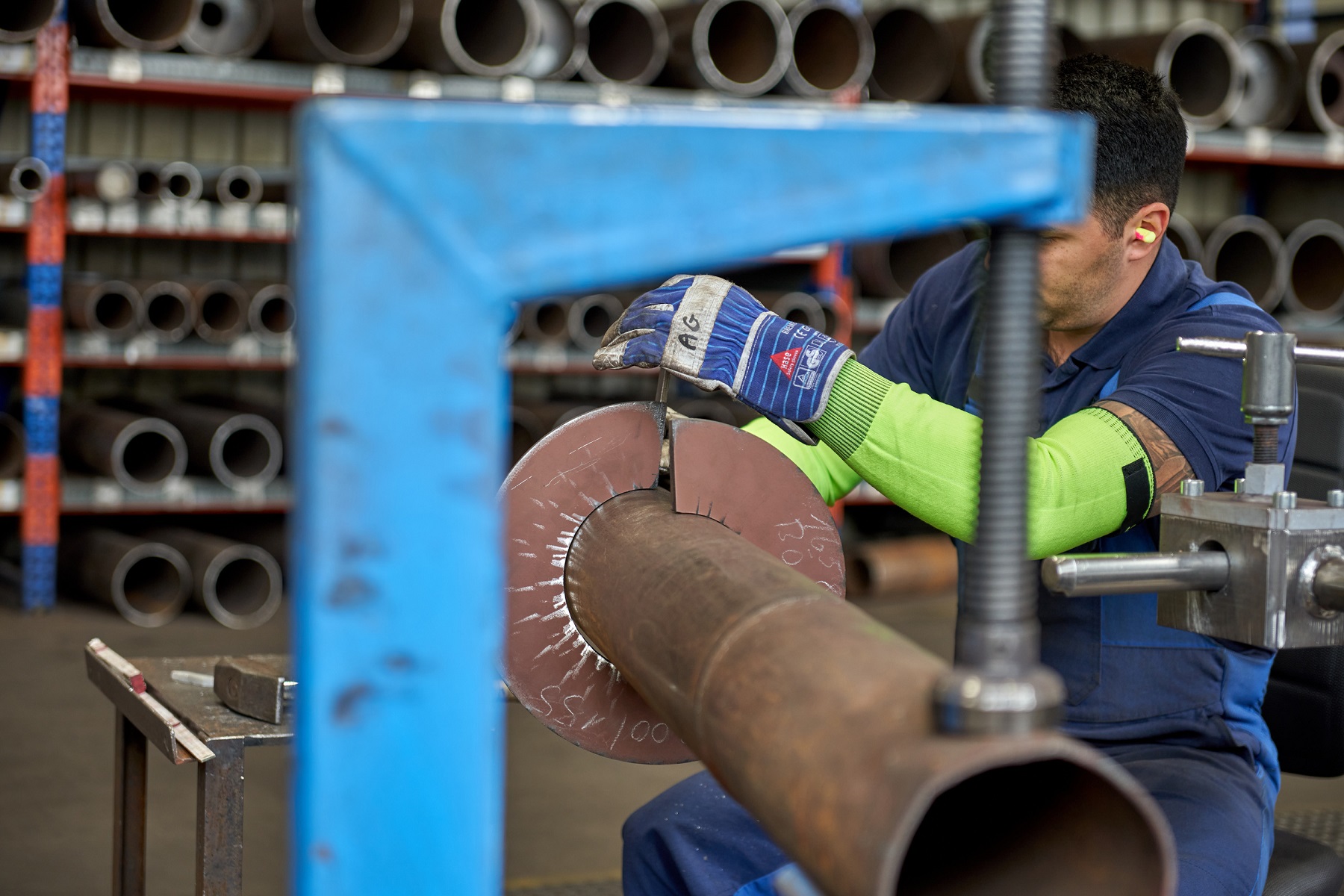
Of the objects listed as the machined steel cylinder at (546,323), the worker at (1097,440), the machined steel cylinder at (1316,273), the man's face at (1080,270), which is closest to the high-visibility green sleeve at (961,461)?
the worker at (1097,440)

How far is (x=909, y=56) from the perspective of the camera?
5.15 meters

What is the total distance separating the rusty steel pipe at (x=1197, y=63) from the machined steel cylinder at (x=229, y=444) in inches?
126

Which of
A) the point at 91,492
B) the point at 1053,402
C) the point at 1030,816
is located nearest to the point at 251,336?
the point at 91,492

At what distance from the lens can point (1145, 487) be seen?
1503mm

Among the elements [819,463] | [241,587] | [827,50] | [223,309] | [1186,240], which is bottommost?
[241,587]

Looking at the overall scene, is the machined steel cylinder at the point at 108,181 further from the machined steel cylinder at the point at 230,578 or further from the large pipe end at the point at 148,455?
the machined steel cylinder at the point at 230,578

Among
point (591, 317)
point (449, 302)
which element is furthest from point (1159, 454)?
point (591, 317)

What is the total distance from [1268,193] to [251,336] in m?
4.46

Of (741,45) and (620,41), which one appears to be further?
(741,45)

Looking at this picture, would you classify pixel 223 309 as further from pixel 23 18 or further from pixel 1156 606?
pixel 1156 606

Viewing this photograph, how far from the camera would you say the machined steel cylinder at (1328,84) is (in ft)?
17.7

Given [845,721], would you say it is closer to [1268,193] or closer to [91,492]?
[91,492]

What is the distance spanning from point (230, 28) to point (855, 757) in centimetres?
442

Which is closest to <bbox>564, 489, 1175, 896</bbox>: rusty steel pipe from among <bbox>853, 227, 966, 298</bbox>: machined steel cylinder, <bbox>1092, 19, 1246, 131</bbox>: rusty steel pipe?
<bbox>853, 227, 966, 298</bbox>: machined steel cylinder
